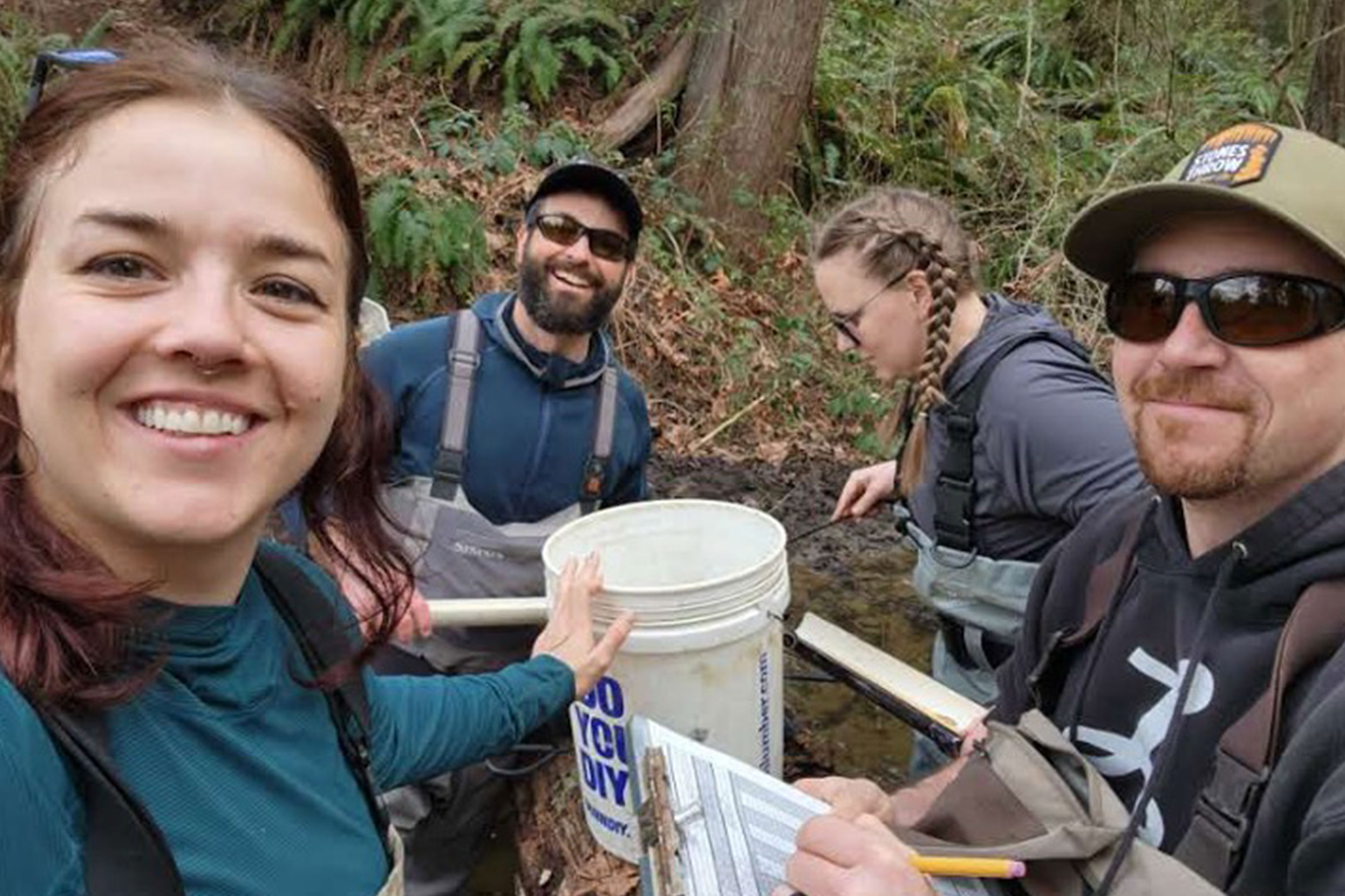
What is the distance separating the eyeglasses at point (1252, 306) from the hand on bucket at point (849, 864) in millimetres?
945

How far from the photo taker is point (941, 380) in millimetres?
2896

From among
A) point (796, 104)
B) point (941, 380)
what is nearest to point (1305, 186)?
point (941, 380)

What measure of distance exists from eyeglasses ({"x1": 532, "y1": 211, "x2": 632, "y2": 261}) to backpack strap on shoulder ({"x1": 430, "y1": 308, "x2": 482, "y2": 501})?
1.47 feet

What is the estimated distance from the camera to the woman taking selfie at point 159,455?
3.75ft

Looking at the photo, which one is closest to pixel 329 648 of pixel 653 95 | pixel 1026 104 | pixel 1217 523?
pixel 1217 523

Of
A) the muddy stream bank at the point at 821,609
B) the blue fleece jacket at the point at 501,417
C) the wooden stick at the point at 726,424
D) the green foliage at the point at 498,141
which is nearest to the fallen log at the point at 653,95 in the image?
the green foliage at the point at 498,141

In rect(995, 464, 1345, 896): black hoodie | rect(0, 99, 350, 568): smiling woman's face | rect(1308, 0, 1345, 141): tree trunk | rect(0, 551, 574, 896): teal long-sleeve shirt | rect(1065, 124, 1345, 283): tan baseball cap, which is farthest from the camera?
rect(1308, 0, 1345, 141): tree trunk

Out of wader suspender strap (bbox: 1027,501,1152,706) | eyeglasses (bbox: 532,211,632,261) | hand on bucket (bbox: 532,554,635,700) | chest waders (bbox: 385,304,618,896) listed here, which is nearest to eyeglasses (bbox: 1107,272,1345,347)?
wader suspender strap (bbox: 1027,501,1152,706)

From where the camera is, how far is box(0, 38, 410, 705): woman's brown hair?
1.17 meters

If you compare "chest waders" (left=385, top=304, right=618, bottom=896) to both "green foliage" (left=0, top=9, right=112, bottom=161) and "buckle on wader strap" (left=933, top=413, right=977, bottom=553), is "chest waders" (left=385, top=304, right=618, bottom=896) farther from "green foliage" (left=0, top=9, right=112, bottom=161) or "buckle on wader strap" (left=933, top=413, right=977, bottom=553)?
"green foliage" (left=0, top=9, right=112, bottom=161)

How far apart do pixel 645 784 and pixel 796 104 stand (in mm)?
7211

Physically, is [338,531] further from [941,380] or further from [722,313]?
[722,313]

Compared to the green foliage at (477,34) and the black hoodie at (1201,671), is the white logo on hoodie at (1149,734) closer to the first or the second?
the black hoodie at (1201,671)

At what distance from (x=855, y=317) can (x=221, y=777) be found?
2.40m
